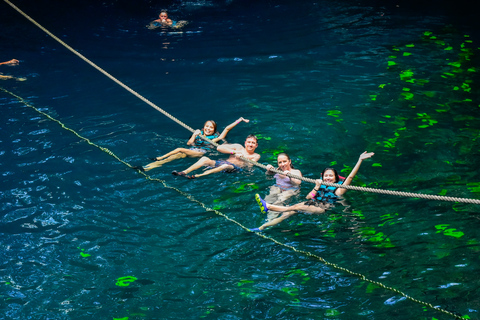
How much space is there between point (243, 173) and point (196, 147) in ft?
3.90

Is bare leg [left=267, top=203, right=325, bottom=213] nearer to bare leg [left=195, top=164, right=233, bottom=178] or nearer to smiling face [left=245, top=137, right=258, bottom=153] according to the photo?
bare leg [left=195, top=164, right=233, bottom=178]

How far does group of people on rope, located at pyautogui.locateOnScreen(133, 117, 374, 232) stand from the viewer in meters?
7.16

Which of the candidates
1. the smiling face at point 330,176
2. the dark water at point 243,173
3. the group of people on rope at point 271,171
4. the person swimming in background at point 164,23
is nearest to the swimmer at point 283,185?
the group of people on rope at point 271,171

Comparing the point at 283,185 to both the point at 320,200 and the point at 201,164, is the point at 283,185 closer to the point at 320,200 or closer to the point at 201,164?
the point at 320,200

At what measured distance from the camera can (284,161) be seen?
7.97 metres

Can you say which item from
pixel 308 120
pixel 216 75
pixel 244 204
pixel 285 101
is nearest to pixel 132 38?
pixel 216 75

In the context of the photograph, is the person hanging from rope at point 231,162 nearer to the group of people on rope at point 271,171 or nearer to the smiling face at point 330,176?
the group of people on rope at point 271,171

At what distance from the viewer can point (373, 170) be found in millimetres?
8273

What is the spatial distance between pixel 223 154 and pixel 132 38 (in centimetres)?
757

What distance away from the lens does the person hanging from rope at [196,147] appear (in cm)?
875

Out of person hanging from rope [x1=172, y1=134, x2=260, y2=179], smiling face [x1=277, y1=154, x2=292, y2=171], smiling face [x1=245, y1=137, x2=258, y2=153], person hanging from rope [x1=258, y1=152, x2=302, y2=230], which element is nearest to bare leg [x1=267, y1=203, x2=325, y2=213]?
person hanging from rope [x1=258, y1=152, x2=302, y2=230]

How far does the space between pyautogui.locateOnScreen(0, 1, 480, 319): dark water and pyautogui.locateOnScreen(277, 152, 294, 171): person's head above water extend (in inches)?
16.9

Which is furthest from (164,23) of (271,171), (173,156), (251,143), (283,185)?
(283,185)

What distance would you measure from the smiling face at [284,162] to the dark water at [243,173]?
0.43 meters
